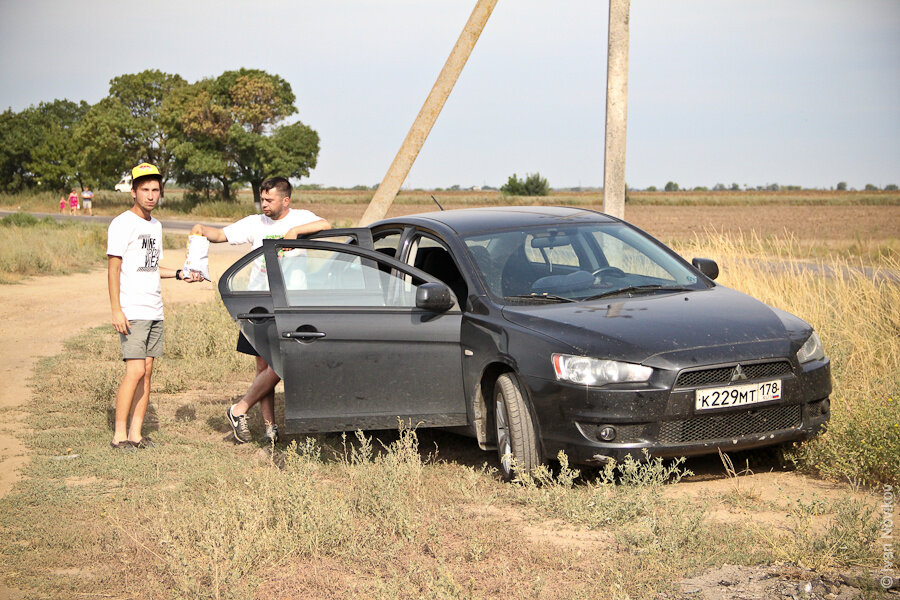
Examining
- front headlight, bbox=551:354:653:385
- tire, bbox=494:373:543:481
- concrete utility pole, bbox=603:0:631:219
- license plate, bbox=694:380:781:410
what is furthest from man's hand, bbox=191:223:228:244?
concrete utility pole, bbox=603:0:631:219

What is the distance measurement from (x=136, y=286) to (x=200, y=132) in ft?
149

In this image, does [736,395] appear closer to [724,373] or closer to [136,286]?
[724,373]

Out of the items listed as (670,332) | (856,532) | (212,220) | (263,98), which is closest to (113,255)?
(670,332)

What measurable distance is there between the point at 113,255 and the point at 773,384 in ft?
14.5

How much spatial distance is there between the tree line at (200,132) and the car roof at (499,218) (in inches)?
1630

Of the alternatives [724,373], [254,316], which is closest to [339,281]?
[254,316]

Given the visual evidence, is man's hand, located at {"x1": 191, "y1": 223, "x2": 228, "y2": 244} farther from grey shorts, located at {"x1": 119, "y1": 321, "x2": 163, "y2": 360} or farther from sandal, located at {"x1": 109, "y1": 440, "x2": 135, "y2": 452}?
sandal, located at {"x1": 109, "y1": 440, "x2": 135, "y2": 452}

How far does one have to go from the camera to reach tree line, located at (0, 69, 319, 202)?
4934cm

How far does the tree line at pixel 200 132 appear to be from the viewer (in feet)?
162

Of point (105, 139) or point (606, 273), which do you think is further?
point (105, 139)

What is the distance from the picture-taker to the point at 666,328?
5234 mm

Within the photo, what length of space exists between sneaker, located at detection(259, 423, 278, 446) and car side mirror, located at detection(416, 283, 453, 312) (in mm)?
1836

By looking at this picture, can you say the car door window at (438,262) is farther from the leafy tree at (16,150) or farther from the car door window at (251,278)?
the leafy tree at (16,150)

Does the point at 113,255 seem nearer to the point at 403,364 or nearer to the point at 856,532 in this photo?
the point at 403,364
